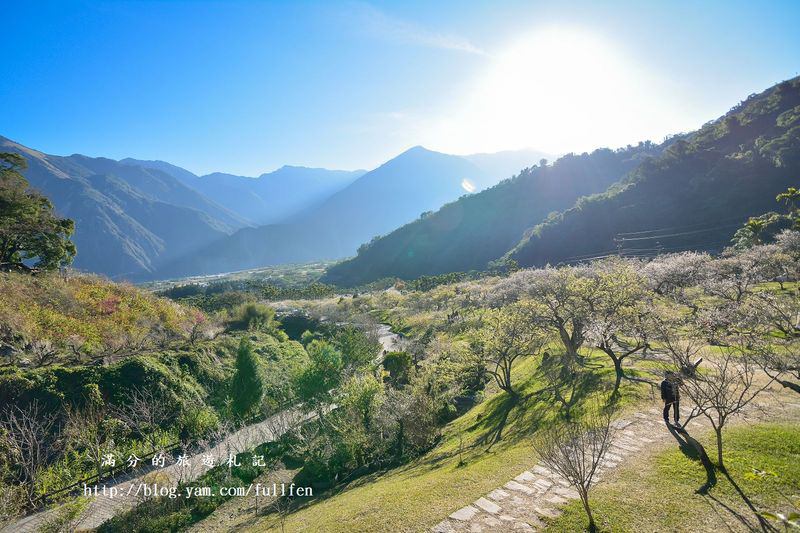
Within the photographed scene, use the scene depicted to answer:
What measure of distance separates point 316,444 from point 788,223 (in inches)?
3585

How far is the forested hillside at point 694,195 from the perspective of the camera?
92.2 meters

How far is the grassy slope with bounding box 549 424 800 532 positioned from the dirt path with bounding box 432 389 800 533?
606mm

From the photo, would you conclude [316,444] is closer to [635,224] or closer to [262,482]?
[262,482]

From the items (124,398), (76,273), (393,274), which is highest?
(76,273)

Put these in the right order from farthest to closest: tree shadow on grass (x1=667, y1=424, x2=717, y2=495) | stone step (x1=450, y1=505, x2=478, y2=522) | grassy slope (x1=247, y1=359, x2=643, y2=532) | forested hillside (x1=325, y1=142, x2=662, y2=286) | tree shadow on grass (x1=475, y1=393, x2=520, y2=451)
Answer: forested hillside (x1=325, y1=142, x2=662, y2=286), tree shadow on grass (x1=475, y1=393, x2=520, y2=451), grassy slope (x1=247, y1=359, x2=643, y2=532), stone step (x1=450, y1=505, x2=478, y2=522), tree shadow on grass (x1=667, y1=424, x2=717, y2=495)

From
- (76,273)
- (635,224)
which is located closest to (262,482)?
(76,273)

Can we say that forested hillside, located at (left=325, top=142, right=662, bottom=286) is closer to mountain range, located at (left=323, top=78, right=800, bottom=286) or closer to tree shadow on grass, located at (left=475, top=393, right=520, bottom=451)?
mountain range, located at (left=323, top=78, right=800, bottom=286)

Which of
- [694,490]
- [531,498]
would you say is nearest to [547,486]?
[531,498]

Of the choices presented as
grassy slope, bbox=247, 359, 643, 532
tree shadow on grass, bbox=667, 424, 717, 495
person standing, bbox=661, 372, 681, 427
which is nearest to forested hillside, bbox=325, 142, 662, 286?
grassy slope, bbox=247, 359, 643, 532

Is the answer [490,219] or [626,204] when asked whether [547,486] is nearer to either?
[626,204]

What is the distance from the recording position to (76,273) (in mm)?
42312

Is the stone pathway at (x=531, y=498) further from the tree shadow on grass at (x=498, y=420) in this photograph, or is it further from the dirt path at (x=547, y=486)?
the tree shadow on grass at (x=498, y=420)

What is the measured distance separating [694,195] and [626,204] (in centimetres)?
1923

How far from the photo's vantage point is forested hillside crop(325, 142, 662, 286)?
169m
